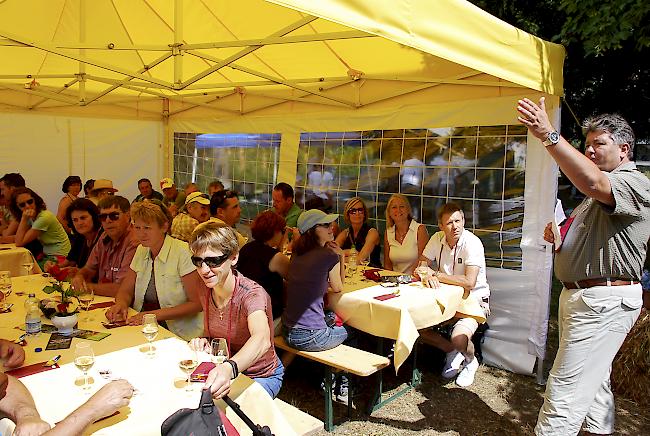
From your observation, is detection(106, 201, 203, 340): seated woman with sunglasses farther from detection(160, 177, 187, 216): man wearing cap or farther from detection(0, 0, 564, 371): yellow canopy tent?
detection(160, 177, 187, 216): man wearing cap

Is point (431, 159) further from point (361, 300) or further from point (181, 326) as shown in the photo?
point (181, 326)

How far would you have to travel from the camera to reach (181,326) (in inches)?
126

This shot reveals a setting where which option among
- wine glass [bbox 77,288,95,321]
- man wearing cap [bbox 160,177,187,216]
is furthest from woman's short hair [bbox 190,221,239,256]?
man wearing cap [bbox 160,177,187,216]

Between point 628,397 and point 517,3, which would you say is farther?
point 517,3

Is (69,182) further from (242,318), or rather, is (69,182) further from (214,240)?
(242,318)

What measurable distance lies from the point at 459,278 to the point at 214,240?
91.5 inches

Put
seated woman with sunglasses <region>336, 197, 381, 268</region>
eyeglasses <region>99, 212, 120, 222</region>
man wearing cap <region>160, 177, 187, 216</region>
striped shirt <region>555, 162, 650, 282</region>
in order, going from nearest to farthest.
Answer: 1. striped shirt <region>555, 162, 650, 282</region>
2. eyeglasses <region>99, 212, 120, 222</region>
3. seated woman with sunglasses <region>336, 197, 381, 268</region>
4. man wearing cap <region>160, 177, 187, 216</region>

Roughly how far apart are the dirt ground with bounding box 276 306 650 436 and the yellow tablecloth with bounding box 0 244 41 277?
2870mm

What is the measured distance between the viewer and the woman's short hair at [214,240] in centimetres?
242

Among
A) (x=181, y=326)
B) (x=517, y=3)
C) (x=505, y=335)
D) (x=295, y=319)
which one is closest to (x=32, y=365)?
(x=181, y=326)

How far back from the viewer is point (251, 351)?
2227 mm

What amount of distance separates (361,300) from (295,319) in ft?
1.67

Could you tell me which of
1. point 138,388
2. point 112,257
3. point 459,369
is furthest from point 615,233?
point 112,257

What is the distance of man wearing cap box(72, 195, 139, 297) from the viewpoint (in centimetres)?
356
